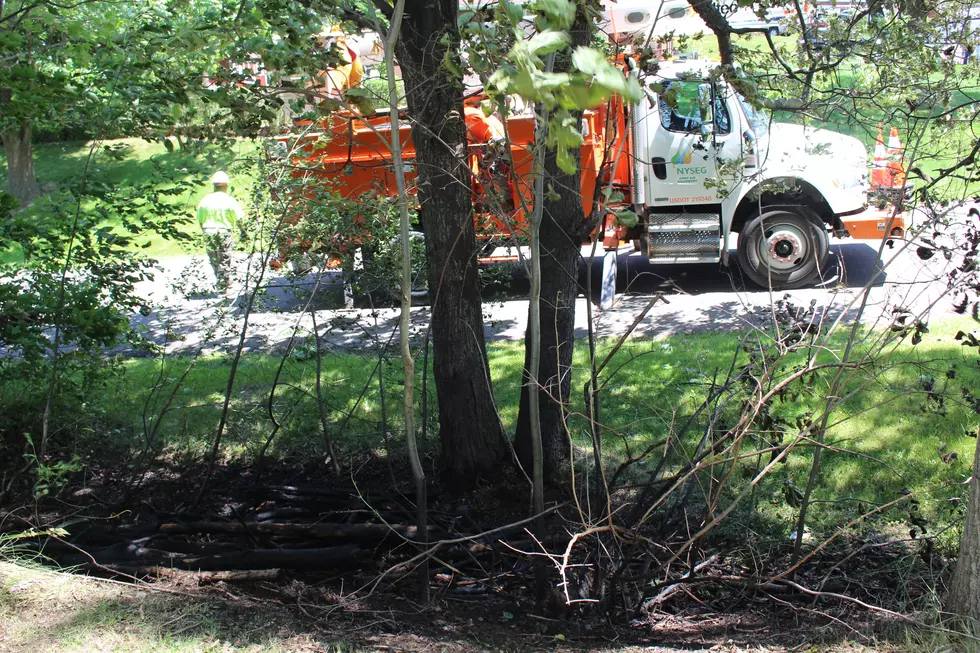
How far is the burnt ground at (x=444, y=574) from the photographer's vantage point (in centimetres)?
386

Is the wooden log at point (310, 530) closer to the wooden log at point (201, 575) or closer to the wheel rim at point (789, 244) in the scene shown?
the wooden log at point (201, 575)

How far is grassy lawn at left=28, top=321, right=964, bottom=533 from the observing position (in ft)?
17.6

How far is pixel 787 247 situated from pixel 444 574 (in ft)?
24.2

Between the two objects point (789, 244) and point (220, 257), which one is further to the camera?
point (789, 244)

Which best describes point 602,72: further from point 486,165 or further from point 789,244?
point 789,244

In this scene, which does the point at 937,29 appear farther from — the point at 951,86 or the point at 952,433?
the point at 952,433

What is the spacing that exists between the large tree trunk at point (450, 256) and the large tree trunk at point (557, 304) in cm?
33

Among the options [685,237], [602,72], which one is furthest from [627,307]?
[602,72]

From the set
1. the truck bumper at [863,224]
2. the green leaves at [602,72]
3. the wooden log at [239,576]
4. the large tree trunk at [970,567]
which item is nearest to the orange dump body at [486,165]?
the green leaves at [602,72]

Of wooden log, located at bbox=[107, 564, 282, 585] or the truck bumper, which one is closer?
wooden log, located at bbox=[107, 564, 282, 585]

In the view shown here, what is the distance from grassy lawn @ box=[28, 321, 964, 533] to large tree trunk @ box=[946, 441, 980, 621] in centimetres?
116

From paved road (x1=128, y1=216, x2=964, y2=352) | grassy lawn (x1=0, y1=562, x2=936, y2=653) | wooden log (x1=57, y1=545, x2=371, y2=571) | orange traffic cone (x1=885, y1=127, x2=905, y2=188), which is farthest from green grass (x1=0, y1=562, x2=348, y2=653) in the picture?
orange traffic cone (x1=885, y1=127, x2=905, y2=188)

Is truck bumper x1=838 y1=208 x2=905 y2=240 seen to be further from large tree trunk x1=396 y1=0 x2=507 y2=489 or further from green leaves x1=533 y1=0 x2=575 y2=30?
green leaves x1=533 y1=0 x2=575 y2=30

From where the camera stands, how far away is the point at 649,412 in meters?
6.62
